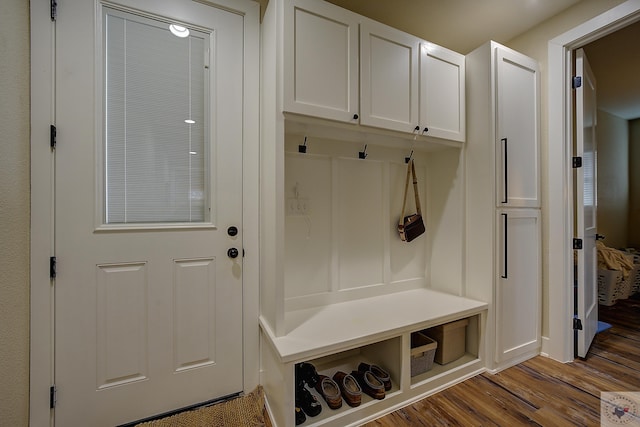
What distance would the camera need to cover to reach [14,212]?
122 centimetres

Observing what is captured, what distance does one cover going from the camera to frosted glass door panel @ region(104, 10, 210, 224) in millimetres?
1420

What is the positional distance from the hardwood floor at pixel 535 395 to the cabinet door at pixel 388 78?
66.3 inches

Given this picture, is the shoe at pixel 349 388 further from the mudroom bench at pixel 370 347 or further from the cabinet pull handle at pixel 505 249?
the cabinet pull handle at pixel 505 249

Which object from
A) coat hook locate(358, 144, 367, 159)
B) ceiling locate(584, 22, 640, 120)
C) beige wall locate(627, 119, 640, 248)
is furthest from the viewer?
beige wall locate(627, 119, 640, 248)

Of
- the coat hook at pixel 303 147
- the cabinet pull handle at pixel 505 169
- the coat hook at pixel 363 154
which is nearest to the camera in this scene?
the coat hook at pixel 303 147

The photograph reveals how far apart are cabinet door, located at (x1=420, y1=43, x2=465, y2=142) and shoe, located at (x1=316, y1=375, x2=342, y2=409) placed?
1692mm

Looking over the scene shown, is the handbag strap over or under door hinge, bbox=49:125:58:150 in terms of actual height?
under

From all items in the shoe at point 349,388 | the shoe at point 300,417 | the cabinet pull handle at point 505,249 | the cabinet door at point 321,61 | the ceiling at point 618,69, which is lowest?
the shoe at point 300,417

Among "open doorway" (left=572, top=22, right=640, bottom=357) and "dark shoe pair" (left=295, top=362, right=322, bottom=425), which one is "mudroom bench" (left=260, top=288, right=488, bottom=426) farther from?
"open doorway" (left=572, top=22, right=640, bottom=357)

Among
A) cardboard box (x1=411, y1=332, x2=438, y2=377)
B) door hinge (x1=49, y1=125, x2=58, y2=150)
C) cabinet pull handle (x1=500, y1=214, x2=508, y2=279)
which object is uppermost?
door hinge (x1=49, y1=125, x2=58, y2=150)

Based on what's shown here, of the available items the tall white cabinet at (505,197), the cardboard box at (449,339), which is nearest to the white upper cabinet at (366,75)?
the tall white cabinet at (505,197)

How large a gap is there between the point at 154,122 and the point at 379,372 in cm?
196

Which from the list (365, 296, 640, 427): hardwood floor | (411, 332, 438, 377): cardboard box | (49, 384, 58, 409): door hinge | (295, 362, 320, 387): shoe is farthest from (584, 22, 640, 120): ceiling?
(49, 384, 58, 409): door hinge

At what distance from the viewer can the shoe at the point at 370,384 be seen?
61.2 inches
